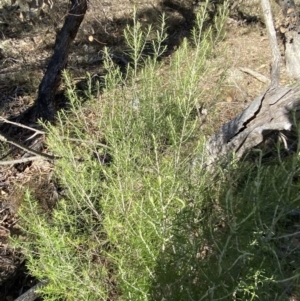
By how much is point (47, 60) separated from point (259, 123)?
4.00 metres

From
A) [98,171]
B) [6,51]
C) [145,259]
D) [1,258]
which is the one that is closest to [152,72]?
[98,171]

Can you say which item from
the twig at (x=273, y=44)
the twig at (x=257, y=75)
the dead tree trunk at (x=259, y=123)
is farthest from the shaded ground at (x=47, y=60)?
the dead tree trunk at (x=259, y=123)

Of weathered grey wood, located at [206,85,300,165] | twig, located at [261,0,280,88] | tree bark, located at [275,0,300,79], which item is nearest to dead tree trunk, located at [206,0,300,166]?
weathered grey wood, located at [206,85,300,165]

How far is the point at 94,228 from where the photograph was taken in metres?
2.93

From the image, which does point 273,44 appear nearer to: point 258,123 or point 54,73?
point 258,123

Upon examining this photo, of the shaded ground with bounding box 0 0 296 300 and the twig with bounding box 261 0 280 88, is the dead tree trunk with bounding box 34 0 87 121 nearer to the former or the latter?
the shaded ground with bounding box 0 0 296 300

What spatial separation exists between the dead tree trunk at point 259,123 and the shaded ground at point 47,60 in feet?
3.92

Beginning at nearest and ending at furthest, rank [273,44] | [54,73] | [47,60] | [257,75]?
1. [273,44]
2. [54,73]
3. [257,75]
4. [47,60]

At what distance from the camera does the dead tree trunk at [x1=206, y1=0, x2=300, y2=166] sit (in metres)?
3.37

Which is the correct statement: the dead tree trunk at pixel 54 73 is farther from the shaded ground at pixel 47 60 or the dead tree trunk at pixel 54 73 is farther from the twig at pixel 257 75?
the twig at pixel 257 75

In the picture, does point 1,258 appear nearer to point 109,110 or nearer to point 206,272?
point 109,110

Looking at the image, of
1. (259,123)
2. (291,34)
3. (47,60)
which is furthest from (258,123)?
Answer: (47,60)

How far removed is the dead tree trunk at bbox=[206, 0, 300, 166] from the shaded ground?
1.19 meters

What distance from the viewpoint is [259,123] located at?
3.56 meters
